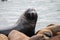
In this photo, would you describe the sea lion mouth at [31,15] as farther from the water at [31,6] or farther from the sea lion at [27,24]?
the water at [31,6]

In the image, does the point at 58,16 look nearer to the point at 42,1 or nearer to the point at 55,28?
the point at 42,1

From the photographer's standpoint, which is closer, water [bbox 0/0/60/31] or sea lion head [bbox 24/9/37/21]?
sea lion head [bbox 24/9/37/21]

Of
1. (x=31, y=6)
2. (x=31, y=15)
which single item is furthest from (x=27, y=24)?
(x=31, y=6)

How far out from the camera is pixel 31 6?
113 inches

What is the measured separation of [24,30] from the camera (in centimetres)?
116

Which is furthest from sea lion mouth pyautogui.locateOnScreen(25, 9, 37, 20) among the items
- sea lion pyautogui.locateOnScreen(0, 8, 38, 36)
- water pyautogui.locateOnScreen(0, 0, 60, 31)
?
water pyautogui.locateOnScreen(0, 0, 60, 31)

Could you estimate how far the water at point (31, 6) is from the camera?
238 cm

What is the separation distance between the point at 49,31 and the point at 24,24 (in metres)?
0.25

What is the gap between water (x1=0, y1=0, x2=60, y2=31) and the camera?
2.38m

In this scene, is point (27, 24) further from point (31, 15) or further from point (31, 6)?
point (31, 6)

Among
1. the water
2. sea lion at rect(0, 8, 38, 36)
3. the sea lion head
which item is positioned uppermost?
the sea lion head

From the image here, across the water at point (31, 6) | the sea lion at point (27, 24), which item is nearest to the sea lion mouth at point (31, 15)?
the sea lion at point (27, 24)

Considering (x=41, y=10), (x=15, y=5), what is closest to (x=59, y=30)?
(x=41, y=10)

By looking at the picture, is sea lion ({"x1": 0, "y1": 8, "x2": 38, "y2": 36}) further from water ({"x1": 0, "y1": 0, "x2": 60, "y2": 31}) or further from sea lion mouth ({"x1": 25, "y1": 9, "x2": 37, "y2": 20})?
water ({"x1": 0, "y1": 0, "x2": 60, "y2": 31})
